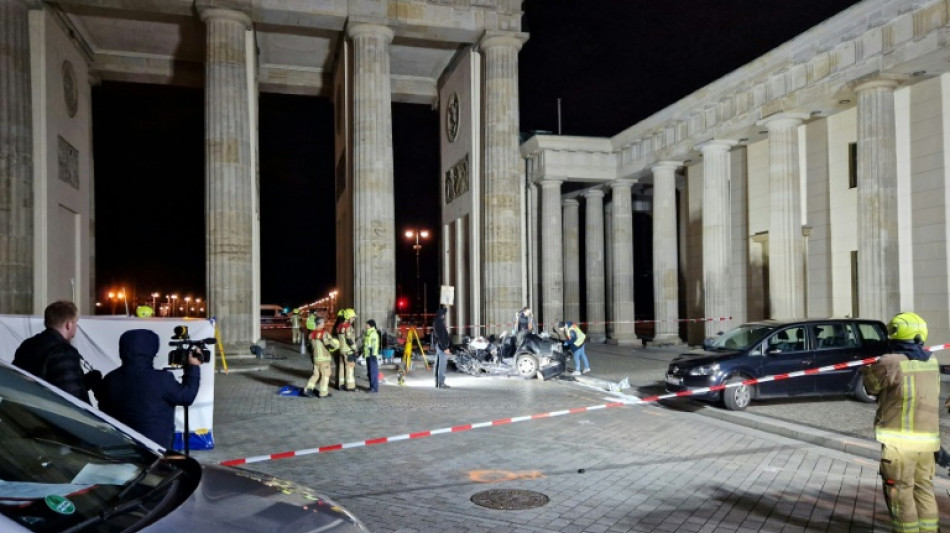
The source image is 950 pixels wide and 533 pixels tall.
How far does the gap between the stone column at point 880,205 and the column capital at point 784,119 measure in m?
2.97

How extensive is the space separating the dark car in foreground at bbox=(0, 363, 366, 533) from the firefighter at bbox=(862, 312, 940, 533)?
408 centimetres

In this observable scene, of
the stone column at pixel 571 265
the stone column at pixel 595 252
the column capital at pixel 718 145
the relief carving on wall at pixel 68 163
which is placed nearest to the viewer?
the column capital at pixel 718 145

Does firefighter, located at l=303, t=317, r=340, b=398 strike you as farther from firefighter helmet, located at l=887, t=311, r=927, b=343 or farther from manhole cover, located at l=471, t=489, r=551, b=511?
firefighter helmet, located at l=887, t=311, r=927, b=343

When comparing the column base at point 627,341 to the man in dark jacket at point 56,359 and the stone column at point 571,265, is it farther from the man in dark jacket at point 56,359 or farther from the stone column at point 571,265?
the man in dark jacket at point 56,359

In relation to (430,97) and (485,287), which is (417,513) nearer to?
(485,287)

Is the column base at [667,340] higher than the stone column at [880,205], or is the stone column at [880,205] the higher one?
the stone column at [880,205]

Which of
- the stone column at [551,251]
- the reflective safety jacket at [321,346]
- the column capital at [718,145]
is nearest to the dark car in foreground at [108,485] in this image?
the reflective safety jacket at [321,346]

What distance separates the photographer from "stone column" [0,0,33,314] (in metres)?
20.8

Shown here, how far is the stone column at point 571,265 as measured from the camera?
36469 mm

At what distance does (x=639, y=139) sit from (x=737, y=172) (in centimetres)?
441

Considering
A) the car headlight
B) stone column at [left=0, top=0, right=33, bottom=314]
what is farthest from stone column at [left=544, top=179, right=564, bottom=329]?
stone column at [left=0, top=0, right=33, bottom=314]

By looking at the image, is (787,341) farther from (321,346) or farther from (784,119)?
(784,119)

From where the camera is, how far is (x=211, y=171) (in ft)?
75.0

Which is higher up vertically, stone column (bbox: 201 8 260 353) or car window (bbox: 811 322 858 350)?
stone column (bbox: 201 8 260 353)
